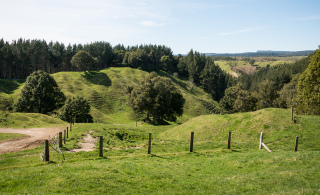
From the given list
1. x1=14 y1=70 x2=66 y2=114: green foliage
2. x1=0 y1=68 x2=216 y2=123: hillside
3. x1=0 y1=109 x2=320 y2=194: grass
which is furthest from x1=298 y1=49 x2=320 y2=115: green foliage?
x1=14 y1=70 x2=66 y2=114: green foliage

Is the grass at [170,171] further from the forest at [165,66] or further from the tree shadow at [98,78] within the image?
the tree shadow at [98,78]

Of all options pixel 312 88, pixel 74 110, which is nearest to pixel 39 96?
pixel 74 110

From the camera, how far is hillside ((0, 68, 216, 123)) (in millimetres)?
82625

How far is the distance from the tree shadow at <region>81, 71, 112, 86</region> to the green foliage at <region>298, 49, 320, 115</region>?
92969mm

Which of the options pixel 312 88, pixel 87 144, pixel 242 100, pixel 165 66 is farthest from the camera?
pixel 165 66

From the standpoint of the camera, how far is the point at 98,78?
11775 centimetres

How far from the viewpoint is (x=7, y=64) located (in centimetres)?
10969

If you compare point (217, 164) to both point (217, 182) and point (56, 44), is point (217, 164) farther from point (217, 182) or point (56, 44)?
point (56, 44)

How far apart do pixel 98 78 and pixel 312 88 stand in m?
104

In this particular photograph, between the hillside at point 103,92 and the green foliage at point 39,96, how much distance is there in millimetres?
14929

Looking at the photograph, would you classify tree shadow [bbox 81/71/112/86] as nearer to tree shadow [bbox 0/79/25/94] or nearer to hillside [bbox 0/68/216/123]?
hillside [bbox 0/68/216/123]

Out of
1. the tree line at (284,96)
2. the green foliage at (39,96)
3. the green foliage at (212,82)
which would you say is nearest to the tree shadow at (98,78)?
the green foliage at (39,96)

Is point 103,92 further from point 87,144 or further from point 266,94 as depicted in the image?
point 87,144

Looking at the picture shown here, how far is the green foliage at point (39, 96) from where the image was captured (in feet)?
209
